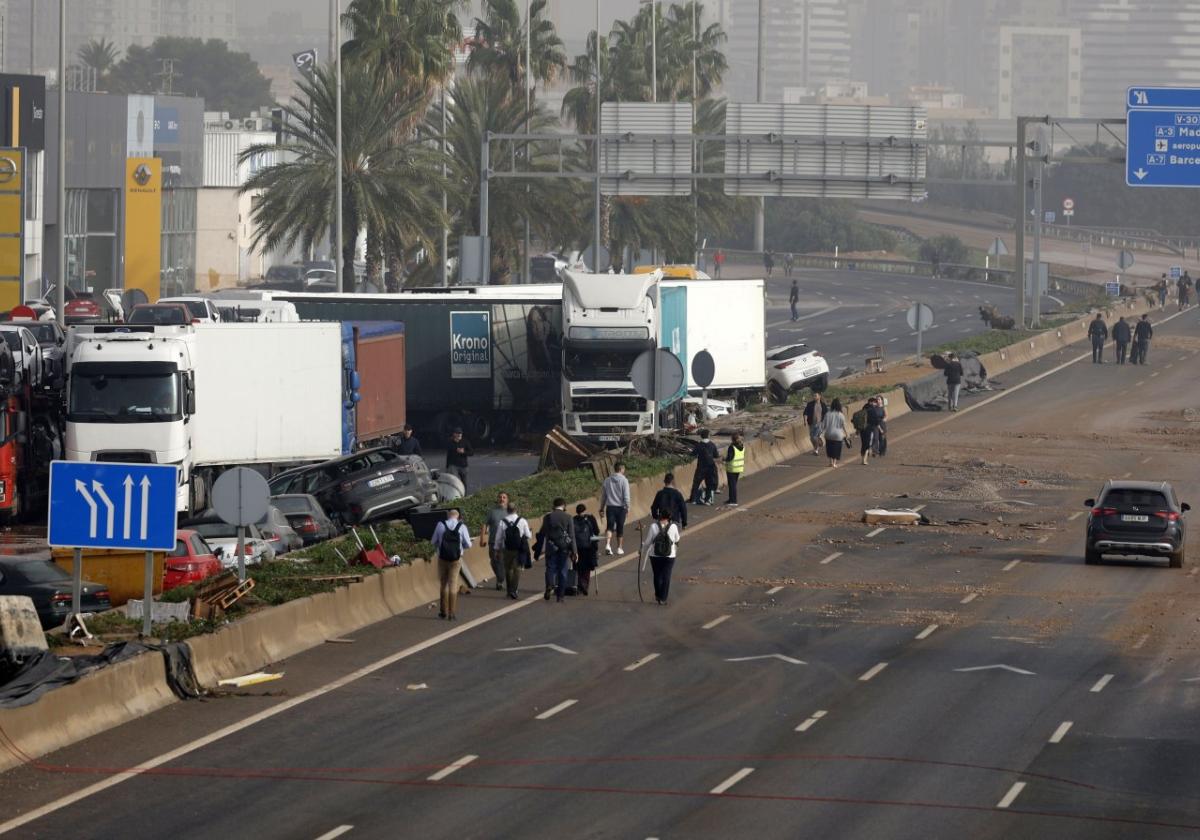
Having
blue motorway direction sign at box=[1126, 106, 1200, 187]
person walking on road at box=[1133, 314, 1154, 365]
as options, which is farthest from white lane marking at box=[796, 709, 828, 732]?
blue motorway direction sign at box=[1126, 106, 1200, 187]

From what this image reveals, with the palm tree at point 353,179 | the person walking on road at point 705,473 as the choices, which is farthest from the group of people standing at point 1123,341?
the person walking on road at point 705,473

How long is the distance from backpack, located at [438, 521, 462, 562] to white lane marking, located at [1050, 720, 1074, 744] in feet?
29.6

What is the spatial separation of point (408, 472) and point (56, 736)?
16.8 meters

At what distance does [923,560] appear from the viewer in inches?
1363

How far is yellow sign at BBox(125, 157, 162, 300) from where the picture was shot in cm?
9450

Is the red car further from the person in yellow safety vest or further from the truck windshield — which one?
the person in yellow safety vest

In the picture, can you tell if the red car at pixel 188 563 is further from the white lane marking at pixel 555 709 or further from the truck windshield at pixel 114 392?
the truck windshield at pixel 114 392

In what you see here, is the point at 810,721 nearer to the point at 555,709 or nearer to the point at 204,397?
the point at 555,709

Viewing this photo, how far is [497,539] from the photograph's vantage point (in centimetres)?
3023

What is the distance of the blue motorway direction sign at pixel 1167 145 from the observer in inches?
2756

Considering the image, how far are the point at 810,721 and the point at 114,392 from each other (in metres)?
19.0

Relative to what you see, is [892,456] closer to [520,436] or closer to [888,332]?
[520,436]

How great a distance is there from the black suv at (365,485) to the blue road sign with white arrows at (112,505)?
523 inches

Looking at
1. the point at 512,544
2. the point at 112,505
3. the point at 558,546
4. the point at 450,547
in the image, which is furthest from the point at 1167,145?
the point at 112,505
